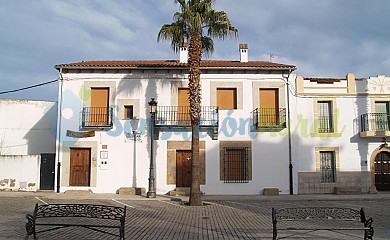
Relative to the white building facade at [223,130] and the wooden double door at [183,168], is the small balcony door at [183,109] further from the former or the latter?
the wooden double door at [183,168]

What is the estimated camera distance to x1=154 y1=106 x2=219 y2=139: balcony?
60.9ft

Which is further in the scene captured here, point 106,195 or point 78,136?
point 78,136

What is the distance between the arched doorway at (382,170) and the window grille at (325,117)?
2872 millimetres

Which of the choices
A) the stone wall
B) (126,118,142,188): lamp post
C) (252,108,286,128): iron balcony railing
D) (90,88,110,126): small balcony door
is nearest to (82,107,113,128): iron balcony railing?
(90,88,110,126): small balcony door

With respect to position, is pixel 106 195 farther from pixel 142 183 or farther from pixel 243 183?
pixel 243 183

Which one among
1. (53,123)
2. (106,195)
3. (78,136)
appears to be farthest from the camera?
(53,123)

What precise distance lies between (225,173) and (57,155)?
8.37 m

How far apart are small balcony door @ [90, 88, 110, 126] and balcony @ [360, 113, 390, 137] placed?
1286 centimetres

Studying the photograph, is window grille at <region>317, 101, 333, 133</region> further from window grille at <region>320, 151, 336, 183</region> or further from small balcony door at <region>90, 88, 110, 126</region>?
small balcony door at <region>90, 88, 110, 126</region>

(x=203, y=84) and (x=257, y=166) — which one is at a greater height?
(x=203, y=84)

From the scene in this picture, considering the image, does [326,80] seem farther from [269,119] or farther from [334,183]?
[334,183]

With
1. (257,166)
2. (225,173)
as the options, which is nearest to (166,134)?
(225,173)

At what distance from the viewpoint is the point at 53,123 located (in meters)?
24.6

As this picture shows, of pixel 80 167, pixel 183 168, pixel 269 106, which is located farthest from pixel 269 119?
pixel 80 167
